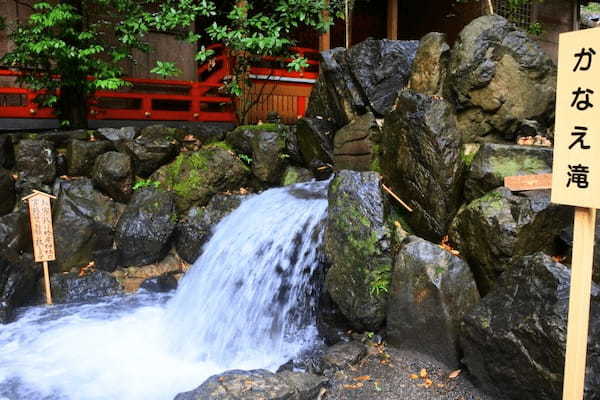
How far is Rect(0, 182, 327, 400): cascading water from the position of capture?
17.2ft

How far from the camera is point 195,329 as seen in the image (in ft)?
20.6

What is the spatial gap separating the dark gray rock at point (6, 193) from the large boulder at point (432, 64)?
7.24m

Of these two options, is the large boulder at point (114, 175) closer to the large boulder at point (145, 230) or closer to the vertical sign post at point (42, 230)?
the large boulder at point (145, 230)

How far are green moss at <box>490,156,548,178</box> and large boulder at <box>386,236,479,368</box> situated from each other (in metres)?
1.30

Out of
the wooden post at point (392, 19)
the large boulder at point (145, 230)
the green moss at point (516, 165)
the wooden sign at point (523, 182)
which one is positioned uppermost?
the wooden post at point (392, 19)

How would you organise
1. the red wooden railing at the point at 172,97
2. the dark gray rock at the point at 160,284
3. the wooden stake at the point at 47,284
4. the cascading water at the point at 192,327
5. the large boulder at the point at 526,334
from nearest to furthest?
the large boulder at the point at 526,334 < the cascading water at the point at 192,327 < the wooden stake at the point at 47,284 < the dark gray rock at the point at 160,284 < the red wooden railing at the point at 172,97

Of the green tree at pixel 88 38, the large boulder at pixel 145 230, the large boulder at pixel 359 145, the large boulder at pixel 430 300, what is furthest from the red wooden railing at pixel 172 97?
the large boulder at pixel 430 300

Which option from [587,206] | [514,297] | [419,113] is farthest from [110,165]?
[587,206]

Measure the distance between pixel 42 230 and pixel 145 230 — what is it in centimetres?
160

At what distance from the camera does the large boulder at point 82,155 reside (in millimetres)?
8391

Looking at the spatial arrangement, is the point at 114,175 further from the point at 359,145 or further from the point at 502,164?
the point at 502,164

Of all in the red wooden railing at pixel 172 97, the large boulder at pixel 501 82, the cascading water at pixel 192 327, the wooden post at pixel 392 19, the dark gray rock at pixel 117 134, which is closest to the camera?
the cascading water at pixel 192 327

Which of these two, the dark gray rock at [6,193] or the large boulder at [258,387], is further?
the dark gray rock at [6,193]

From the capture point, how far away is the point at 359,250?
5449 millimetres
